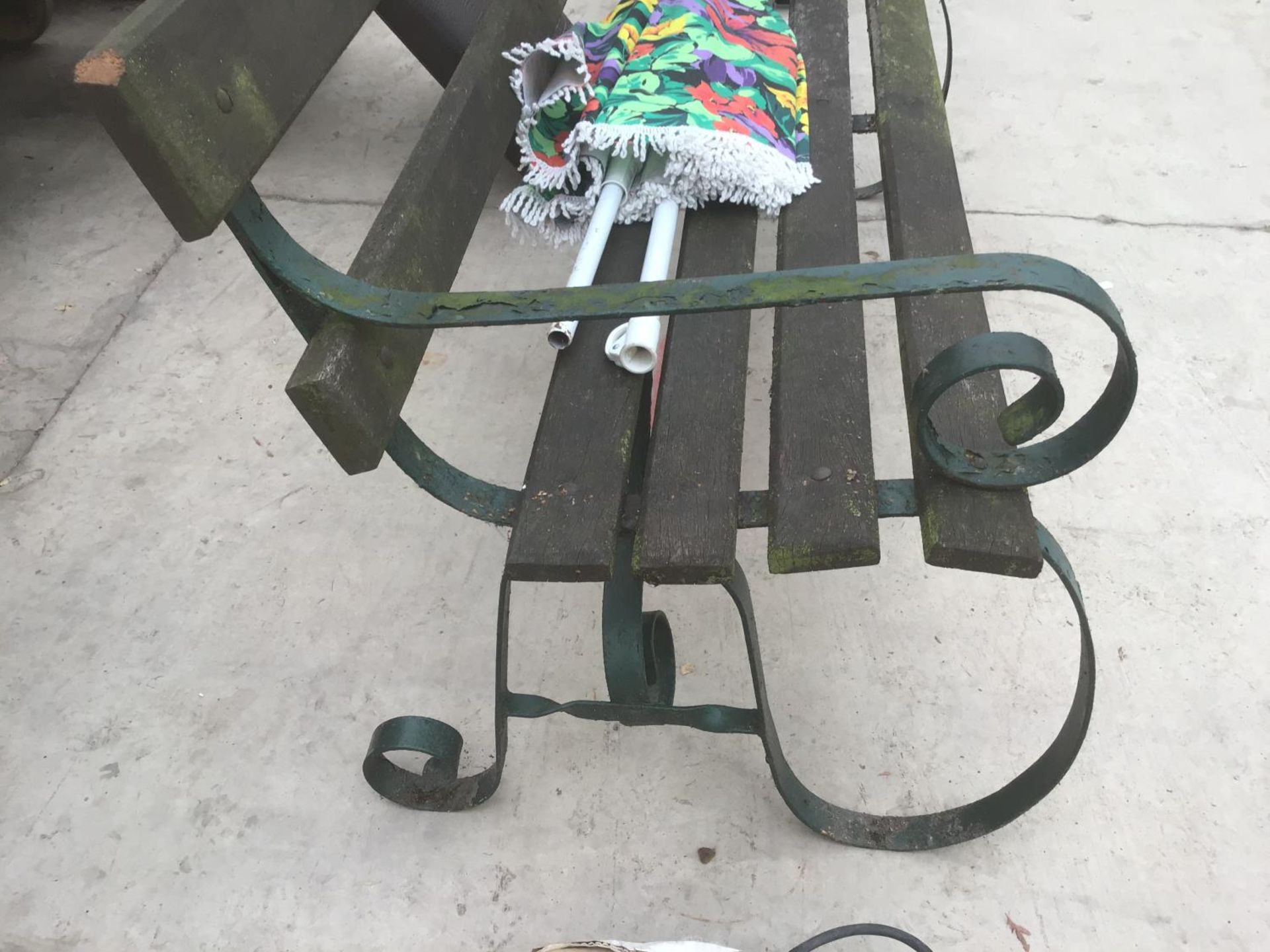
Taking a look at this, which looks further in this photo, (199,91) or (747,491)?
(747,491)

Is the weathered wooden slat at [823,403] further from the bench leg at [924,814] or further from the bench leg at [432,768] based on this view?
the bench leg at [432,768]

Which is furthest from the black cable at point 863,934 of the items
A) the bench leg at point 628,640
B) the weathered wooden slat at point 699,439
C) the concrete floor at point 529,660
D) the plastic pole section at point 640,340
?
the plastic pole section at point 640,340

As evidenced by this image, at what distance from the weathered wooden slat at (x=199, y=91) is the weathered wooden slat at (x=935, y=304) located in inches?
34.6

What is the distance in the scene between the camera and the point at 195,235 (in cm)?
109

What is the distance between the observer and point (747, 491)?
141 centimetres

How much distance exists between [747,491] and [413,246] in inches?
21.5

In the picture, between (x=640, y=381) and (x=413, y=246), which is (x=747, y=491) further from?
(x=413, y=246)

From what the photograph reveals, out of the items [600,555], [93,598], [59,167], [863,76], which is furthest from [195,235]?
[863,76]

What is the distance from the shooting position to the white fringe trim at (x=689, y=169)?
182 centimetres

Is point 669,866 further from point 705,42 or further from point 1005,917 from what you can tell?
point 705,42

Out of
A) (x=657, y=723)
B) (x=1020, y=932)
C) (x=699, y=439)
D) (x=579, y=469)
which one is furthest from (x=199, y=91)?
(x=1020, y=932)

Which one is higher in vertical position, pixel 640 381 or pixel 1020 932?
pixel 640 381

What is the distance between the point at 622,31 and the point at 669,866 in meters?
1.53

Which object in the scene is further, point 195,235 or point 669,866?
point 669,866
